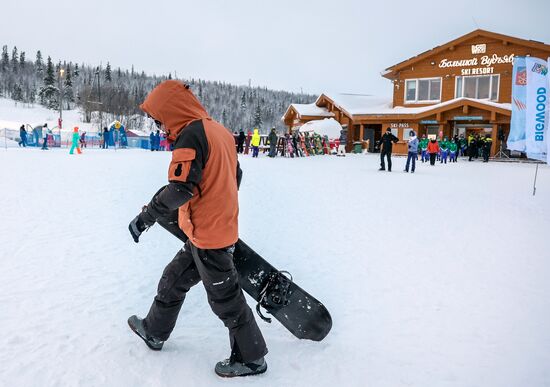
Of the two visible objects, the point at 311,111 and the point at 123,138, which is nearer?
the point at 123,138

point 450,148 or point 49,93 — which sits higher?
point 49,93

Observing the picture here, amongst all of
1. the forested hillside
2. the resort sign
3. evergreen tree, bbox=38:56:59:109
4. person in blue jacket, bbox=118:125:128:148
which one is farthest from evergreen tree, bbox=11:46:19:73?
the resort sign

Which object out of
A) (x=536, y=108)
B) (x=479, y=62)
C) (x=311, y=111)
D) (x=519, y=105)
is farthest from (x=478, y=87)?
(x=536, y=108)

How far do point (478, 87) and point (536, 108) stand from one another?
20359 millimetres

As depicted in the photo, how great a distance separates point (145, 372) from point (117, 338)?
50cm

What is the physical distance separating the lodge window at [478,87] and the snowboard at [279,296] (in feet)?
90.8

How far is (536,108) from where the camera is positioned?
328 inches

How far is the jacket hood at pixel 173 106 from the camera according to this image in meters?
2.15

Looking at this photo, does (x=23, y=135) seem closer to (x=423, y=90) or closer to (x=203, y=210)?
(x=423, y=90)

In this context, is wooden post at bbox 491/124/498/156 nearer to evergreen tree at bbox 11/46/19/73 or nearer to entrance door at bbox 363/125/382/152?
entrance door at bbox 363/125/382/152

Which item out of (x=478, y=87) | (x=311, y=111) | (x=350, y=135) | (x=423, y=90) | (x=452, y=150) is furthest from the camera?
(x=311, y=111)

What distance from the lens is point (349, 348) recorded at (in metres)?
2.66

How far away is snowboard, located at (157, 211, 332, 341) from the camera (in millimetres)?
2600

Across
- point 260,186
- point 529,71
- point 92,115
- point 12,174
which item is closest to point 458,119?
point 529,71
